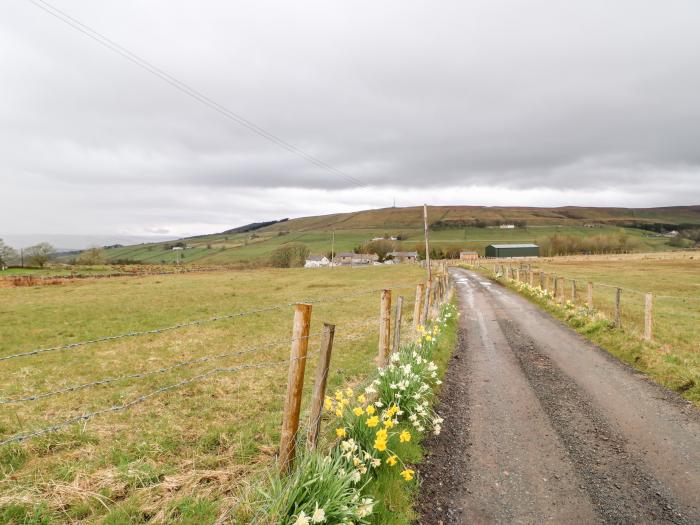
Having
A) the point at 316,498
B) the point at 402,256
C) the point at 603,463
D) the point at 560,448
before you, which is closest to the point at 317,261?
the point at 402,256

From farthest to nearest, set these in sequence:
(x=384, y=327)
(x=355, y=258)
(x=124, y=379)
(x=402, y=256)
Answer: (x=355, y=258), (x=402, y=256), (x=124, y=379), (x=384, y=327)

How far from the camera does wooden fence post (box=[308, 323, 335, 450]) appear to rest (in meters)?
4.77

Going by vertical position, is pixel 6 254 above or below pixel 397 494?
above

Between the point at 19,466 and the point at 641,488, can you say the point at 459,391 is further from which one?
the point at 19,466

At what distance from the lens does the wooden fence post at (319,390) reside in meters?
4.77

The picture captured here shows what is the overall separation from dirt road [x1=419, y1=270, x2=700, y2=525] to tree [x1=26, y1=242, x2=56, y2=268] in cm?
10394

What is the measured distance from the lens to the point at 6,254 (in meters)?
82.1

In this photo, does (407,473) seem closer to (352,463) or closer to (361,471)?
(361,471)

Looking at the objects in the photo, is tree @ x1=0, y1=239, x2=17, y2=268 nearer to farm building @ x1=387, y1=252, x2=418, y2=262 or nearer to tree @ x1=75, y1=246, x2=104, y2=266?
tree @ x1=75, y1=246, x2=104, y2=266

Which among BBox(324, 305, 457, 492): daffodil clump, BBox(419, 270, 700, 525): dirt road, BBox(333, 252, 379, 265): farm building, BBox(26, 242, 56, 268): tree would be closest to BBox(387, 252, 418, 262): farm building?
BBox(333, 252, 379, 265): farm building

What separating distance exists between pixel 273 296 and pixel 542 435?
32944 millimetres

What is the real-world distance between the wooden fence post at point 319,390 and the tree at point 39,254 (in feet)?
343

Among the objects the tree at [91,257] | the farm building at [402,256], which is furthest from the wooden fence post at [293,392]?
the farm building at [402,256]

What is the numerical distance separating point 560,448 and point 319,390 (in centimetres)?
426
